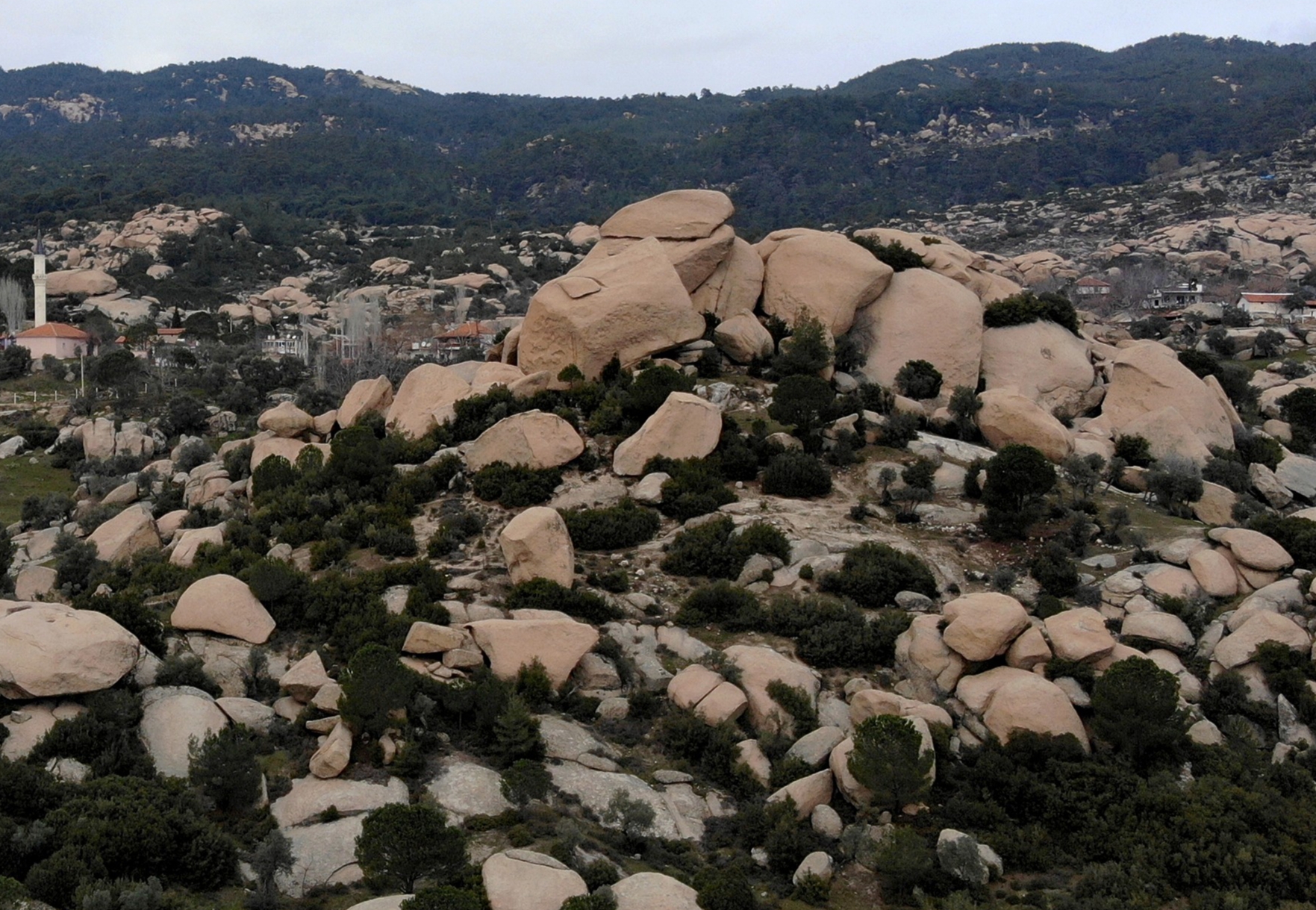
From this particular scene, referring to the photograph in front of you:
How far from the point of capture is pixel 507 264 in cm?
12106

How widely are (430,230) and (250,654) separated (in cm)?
13808

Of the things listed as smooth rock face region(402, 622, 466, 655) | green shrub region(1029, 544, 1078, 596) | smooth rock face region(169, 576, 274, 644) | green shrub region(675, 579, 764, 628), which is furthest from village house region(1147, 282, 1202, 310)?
smooth rock face region(169, 576, 274, 644)

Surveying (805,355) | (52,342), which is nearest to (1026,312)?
(805,355)

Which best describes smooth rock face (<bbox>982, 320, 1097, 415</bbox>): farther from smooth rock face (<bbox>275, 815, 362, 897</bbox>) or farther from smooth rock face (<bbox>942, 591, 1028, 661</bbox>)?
smooth rock face (<bbox>275, 815, 362, 897</bbox>)

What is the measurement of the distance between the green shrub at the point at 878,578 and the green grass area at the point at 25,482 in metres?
34.2

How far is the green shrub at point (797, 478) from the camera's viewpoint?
31281 millimetres

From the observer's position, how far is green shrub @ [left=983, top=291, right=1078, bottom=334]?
4162 cm

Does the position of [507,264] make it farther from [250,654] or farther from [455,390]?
[250,654]

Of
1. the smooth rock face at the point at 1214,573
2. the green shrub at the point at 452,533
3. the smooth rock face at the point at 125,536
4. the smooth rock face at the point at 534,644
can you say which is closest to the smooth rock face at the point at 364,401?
the smooth rock face at the point at 125,536

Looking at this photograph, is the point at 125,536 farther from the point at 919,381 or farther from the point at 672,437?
the point at 919,381

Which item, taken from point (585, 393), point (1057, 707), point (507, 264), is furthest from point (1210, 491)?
point (507, 264)

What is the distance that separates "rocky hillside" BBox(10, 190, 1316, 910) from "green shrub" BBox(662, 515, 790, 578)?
0.33ft

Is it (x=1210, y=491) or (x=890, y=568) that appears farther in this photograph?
(x=1210, y=491)

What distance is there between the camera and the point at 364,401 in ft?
131
